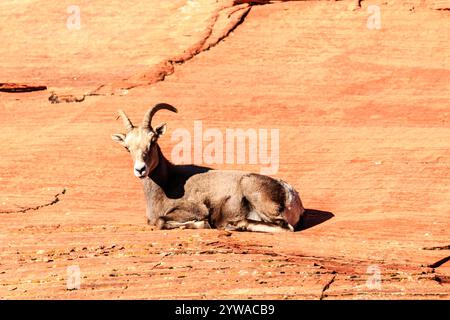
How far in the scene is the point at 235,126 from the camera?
19844 mm

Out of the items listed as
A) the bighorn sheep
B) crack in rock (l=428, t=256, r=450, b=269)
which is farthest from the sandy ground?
the bighorn sheep

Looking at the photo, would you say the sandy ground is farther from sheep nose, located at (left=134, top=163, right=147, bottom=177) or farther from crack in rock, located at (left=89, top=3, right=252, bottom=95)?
sheep nose, located at (left=134, top=163, right=147, bottom=177)

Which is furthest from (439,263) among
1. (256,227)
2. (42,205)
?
(42,205)

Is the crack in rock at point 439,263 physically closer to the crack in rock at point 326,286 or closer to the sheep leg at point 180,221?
the crack in rock at point 326,286

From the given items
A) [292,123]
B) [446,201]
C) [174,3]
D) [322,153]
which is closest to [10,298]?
[446,201]

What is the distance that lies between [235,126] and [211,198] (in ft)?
19.9

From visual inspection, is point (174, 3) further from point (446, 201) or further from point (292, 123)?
point (446, 201)

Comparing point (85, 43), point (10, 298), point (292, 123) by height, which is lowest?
point (10, 298)

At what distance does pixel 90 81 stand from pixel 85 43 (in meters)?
2.33

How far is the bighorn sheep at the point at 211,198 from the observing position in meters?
13.6

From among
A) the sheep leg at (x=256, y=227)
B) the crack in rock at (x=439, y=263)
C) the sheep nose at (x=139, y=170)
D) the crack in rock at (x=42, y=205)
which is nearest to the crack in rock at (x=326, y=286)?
the crack in rock at (x=439, y=263)

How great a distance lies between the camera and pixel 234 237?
41.5 ft

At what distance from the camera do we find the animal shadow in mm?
14010

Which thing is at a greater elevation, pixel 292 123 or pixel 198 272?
pixel 292 123
